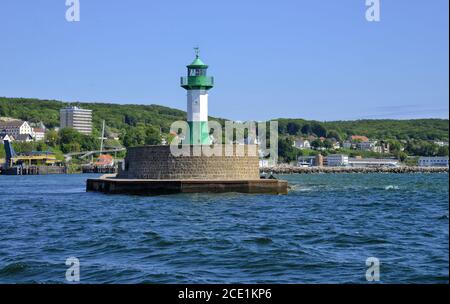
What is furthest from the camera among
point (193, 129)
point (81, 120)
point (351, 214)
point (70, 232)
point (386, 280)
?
point (81, 120)

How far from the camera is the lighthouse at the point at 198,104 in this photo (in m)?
→ 37.0

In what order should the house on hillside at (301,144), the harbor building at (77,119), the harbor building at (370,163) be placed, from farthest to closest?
the house on hillside at (301,144) < the harbor building at (77,119) < the harbor building at (370,163)

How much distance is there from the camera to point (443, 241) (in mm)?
14852

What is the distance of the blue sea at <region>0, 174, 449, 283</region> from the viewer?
11.1m

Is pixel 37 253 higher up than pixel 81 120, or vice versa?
pixel 81 120

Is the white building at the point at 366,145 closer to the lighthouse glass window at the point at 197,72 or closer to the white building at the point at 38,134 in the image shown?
the white building at the point at 38,134

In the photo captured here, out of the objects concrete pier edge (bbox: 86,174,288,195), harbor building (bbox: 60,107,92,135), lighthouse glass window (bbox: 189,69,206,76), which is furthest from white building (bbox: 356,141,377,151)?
concrete pier edge (bbox: 86,174,288,195)

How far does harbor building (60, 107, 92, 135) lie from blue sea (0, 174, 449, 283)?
156 m

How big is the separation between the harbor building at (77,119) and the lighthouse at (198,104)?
140m

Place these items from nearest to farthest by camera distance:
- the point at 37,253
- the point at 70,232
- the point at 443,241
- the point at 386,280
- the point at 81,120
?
the point at 386,280 < the point at 37,253 < the point at 443,241 < the point at 70,232 < the point at 81,120

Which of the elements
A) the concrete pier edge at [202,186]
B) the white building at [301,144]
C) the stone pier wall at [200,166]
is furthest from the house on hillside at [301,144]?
the concrete pier edge at [202,186]
